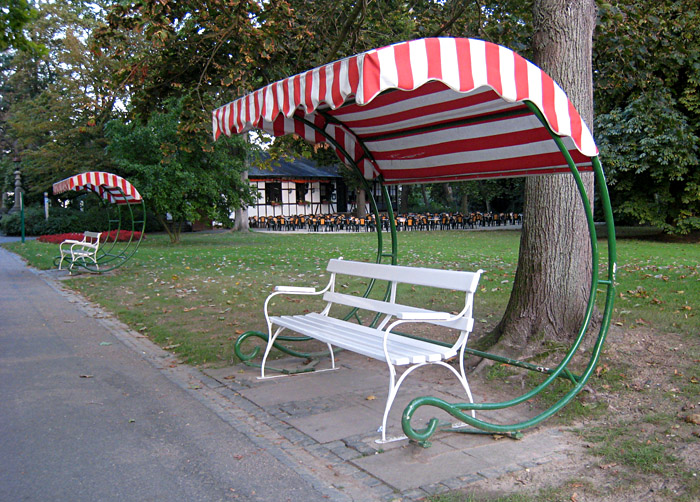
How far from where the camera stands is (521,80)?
A: 3.66 m

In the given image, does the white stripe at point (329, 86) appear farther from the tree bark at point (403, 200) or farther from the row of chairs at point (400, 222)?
the tree bark at point (403, 200)

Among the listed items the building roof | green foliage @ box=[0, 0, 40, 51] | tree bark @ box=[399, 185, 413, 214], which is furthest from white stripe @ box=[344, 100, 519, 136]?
tree bark @ box=[399, 185, 413, 214]

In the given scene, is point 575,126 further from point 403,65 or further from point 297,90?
point 297,90

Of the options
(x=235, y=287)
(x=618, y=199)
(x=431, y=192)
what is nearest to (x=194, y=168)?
(x=235, y=287)

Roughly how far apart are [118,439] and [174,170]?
18567 millimetres

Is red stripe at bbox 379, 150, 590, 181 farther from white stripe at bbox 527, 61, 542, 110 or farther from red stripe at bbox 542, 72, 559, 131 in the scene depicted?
white stripe at bbox 527, 61, 542, 110

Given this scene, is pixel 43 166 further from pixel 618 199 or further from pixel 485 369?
pixel 485 369

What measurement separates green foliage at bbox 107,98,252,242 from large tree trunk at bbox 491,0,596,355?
1677cm

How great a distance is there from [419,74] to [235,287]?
8517 mm

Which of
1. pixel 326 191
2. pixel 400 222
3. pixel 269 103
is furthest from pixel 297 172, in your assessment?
pixel 269 103

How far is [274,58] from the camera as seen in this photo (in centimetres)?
1061

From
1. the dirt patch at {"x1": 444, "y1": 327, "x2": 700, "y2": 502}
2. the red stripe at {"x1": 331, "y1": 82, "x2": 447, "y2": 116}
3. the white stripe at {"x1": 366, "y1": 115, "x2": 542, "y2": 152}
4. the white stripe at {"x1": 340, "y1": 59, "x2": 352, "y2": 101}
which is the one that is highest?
the red stripe at {"x1": 331, "y1": 82, "x2": 447, "y2": 116}

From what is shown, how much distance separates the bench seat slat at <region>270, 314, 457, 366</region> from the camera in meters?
4.20

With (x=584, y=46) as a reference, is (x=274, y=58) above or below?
above
